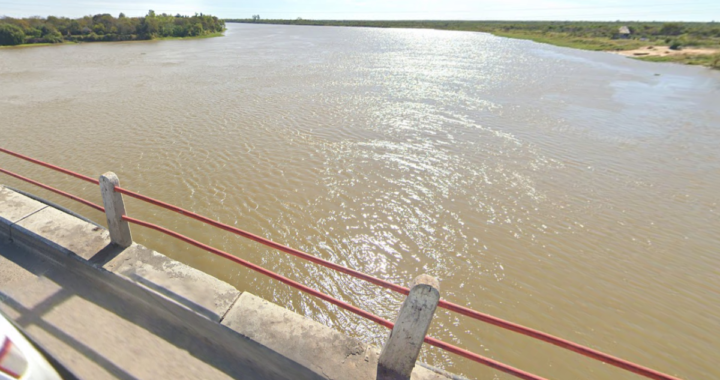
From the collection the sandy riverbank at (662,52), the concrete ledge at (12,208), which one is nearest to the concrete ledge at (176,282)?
the concrete ledge at (12,208)

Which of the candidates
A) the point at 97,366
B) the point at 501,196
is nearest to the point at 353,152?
the point at 501,196

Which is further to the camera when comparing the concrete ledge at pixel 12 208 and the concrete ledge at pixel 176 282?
the concrete ledge at pixel 12 208

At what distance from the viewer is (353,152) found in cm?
1090

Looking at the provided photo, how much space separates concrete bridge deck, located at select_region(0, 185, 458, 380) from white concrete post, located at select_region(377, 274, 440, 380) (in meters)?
0.17

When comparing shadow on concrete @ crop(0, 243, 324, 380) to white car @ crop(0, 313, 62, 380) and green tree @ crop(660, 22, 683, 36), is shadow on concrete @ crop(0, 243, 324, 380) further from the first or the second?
green tree @ crop(660, 22, 683, 36)

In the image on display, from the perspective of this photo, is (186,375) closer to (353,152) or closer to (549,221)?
(549,221)

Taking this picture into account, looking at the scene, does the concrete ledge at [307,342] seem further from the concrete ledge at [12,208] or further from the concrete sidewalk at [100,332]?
→ the concrete ledge at [12,208]

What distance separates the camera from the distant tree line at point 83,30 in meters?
44.2

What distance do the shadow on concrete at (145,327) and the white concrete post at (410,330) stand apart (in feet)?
2.06

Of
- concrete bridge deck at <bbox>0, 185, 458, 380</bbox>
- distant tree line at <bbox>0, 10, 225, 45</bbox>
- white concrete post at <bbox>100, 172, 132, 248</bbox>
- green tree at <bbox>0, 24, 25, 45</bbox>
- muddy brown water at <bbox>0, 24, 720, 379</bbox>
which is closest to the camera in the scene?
concrete bridge deck at <bbox>0, 185, 458, 380</bbox>

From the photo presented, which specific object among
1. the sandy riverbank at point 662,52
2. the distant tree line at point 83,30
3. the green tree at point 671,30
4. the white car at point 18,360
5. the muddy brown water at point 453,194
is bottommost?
the muddy brown water at point 453,194

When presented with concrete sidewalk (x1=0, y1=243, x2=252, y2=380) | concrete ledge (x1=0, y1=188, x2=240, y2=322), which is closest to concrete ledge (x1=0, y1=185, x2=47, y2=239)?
concrete ledge (x1=0, y1=188, x2=240, y2=322)

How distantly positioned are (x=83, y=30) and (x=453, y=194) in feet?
230

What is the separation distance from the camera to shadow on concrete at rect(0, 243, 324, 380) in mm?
2982
